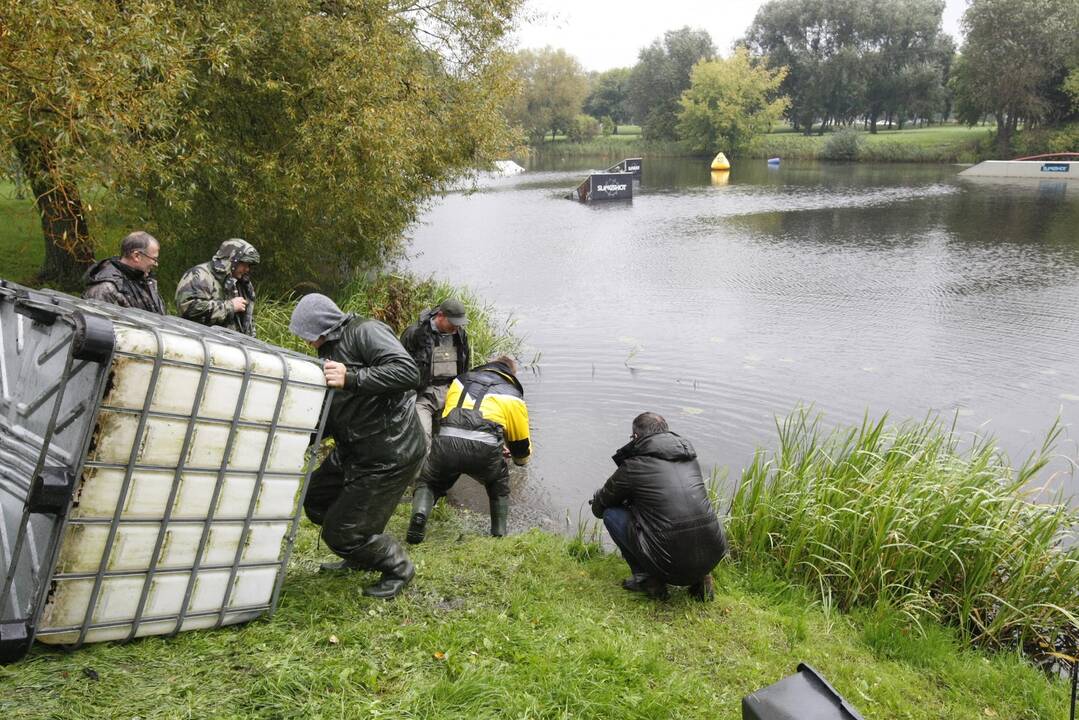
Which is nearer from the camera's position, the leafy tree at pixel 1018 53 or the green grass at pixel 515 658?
the green grass at pixel 515 658

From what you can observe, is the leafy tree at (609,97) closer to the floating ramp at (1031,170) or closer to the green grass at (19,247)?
the floating ramp at (1031,170)

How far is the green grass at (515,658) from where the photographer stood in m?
3.38

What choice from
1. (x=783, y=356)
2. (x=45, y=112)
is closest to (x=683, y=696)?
(x=45, y=112)

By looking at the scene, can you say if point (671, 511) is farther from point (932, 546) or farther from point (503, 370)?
point (932, 546)

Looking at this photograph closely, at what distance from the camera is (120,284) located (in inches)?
241

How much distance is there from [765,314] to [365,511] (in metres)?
12.6

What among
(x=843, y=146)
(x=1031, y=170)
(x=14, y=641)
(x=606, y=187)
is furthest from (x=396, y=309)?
(x=843, y=146)

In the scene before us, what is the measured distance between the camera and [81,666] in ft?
11.1

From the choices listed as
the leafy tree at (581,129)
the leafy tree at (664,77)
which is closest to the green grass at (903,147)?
the leafy tree at (664,77)

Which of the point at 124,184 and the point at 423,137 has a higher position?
the point at 423,137

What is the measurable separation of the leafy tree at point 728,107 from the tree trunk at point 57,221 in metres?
56.8

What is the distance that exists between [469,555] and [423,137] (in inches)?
349

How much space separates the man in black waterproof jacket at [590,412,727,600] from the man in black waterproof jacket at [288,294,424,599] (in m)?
1.45

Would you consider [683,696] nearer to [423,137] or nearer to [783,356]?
[783,356]
